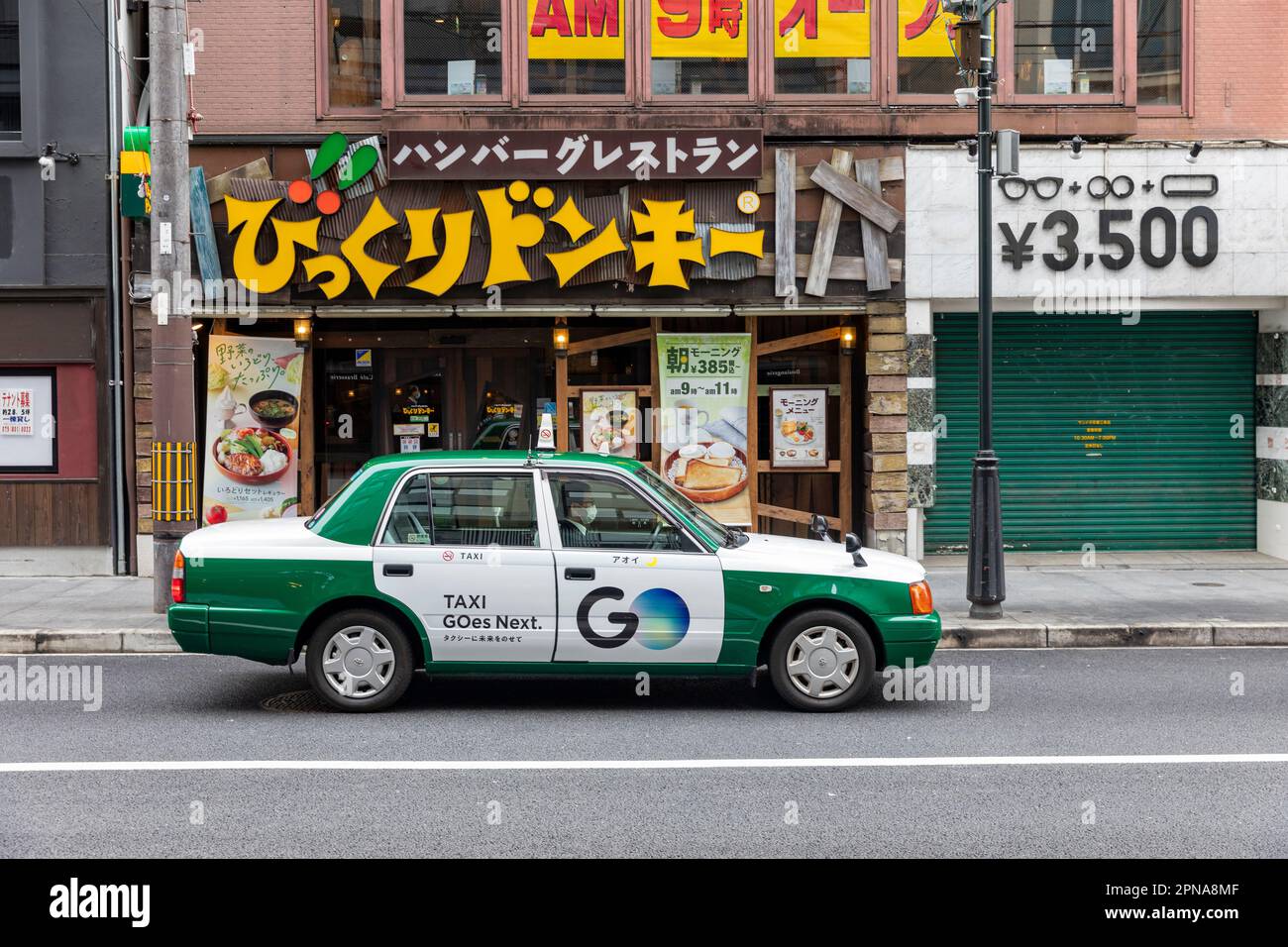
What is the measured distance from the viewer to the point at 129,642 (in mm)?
11023

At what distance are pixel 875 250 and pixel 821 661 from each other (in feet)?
24.4

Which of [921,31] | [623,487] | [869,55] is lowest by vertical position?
[623,487]

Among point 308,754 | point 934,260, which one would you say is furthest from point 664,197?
point 308,754

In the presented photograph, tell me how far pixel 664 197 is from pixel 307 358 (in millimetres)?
4480

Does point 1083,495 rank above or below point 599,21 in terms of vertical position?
below

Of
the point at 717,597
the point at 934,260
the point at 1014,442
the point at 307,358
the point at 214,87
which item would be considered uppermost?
the point at 214,87

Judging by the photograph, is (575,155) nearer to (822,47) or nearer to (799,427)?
(822,47)

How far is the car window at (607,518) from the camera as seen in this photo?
8.54 meters

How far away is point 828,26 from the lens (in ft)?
49.2

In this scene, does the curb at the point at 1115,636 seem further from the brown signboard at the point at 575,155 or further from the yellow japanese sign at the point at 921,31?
the yellow japanese sign at the point at 921,31

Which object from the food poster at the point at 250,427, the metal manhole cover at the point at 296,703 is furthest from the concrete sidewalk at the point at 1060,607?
the metal manhole cover at the point at 296,703

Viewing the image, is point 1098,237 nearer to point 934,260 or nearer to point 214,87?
point 934,260

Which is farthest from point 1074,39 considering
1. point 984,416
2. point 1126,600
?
point 1126,600

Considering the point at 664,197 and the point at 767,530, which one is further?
the point at 767,530
